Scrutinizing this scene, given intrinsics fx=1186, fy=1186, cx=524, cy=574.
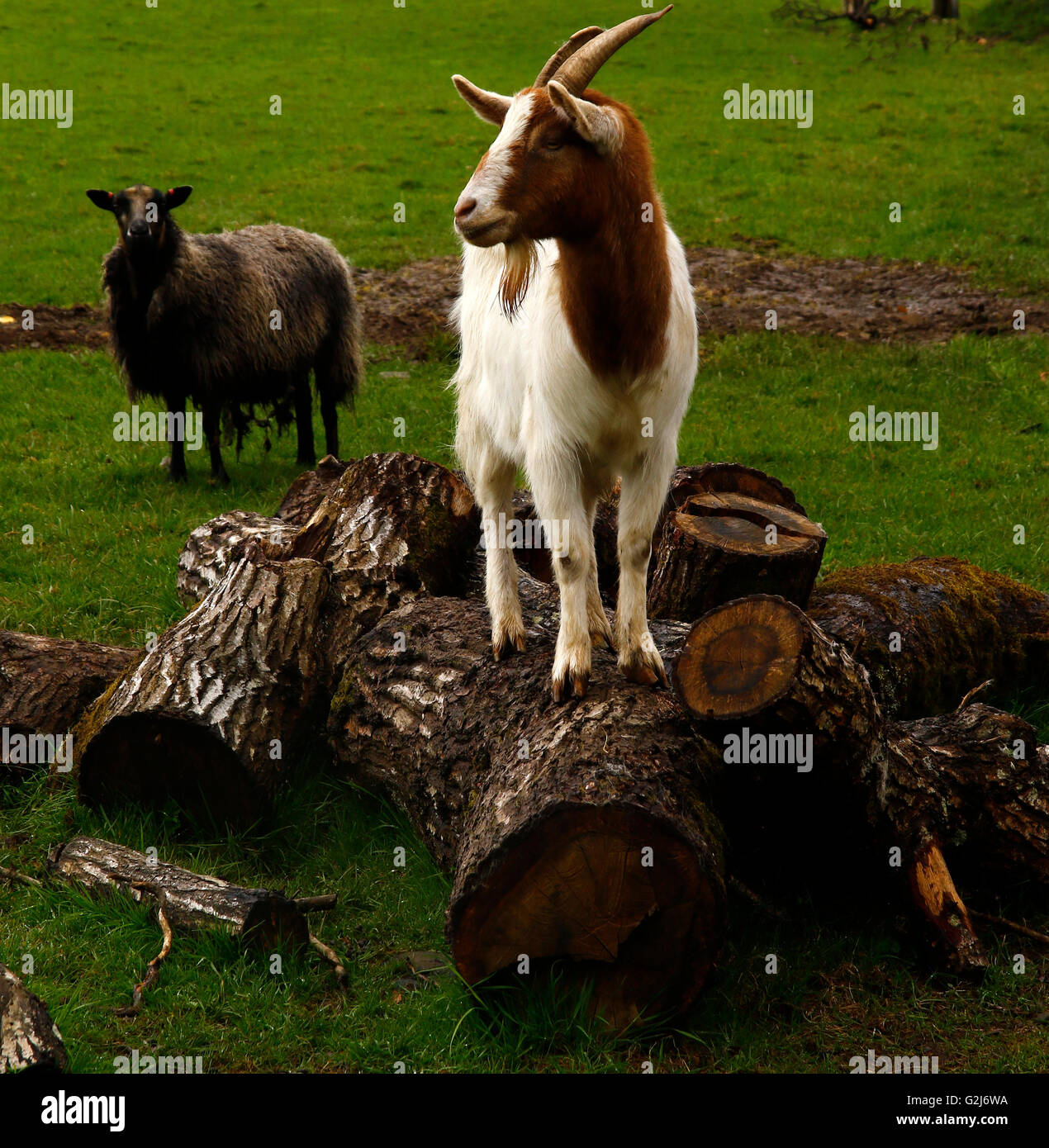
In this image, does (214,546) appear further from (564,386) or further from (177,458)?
(177,458)

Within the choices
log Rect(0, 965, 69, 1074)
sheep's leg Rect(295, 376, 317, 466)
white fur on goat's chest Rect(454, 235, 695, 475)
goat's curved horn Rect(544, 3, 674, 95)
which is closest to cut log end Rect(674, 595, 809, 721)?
white fur on goat's chest Rect(454, 235, 695, 475)

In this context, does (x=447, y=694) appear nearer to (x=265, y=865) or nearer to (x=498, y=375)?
(x=265, y=865)

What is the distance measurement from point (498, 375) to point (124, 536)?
13.4 ft

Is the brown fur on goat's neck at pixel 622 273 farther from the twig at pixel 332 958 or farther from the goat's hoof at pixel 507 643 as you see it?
the twig at pixel 332 958

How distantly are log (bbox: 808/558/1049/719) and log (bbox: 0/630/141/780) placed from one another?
334 cm

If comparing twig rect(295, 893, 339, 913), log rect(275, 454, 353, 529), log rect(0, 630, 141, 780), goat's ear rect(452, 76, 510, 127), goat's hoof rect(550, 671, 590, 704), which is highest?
goat's ear rect(452, 76, 510, 127)

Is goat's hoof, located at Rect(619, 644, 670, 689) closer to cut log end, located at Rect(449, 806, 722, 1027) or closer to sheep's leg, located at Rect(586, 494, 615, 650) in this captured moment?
sheep's leg, located at Rect(586, 494, 615, 650)

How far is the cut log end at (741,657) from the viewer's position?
3748 mm

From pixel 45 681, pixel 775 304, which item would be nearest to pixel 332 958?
pixel 45 681

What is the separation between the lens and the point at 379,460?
5.93 meters

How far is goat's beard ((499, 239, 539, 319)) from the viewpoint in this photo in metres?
4.02

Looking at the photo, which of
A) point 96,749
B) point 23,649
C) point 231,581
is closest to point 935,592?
point 231,581

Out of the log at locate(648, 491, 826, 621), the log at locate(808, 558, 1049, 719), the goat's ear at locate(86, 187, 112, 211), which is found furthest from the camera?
the goat's ear at locate(86, 187, 112, 211)

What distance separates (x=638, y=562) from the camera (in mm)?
4551
